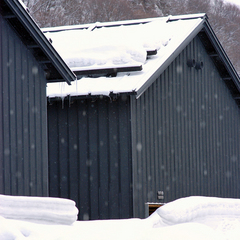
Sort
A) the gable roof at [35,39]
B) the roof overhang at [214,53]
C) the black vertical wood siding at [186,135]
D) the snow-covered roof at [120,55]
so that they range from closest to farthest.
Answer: the gable roof at [35,39], the snow-covered roof at [120,55], the black vertical wood siding at [186,135], the roof overhang at [214,53]

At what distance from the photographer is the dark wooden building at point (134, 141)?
1023 centimetres

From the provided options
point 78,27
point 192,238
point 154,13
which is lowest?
point 192,238

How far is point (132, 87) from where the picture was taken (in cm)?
967

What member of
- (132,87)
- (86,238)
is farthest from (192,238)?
(132,87)

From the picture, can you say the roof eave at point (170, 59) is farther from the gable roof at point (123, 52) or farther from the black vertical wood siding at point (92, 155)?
the black vertical wood siding at point (92, 155)

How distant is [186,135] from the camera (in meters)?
12.5

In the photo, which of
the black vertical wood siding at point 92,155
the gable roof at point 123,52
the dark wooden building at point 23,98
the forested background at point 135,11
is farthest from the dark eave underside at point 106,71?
the forested background at point 135,11

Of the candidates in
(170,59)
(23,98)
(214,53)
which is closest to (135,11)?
(214,53)

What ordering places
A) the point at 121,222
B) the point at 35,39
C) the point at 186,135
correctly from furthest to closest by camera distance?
1. the point at 186,135
2. the point at 35,39
3. the point at 121,222

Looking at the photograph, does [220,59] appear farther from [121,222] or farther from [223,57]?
[121,222]

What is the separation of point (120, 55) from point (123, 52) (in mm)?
118

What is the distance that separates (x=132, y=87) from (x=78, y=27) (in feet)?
17.1

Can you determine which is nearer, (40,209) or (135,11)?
(40,209)

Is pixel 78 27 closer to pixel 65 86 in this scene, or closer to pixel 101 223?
pixel 65 86
